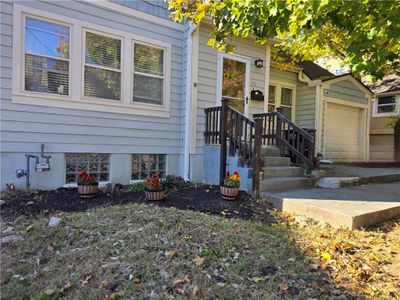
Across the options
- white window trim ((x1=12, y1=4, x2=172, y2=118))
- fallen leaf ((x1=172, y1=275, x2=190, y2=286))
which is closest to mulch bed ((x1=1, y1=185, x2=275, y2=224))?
white window trim ((x1=12, y1=4, x2=172, y2=118))

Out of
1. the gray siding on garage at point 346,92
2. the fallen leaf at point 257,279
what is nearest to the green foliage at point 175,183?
the fallen leaf at point 257,279

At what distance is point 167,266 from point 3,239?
1862 millimetres

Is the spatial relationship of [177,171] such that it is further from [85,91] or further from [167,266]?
[167,266]

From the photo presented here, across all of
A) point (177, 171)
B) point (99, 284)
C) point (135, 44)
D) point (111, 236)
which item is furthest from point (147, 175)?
point (99, 284)

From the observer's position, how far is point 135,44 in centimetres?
611

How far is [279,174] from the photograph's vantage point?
5.84 metres

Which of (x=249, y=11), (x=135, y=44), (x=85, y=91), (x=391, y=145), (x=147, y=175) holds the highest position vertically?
(x=135, y=44)

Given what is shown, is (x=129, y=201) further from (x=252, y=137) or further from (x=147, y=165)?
(x=252, y=137)

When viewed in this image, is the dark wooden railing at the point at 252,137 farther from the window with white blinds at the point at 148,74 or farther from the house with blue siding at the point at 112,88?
the window with white blinds at the point at 148,74

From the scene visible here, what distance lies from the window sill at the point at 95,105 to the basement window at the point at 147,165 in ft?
3.04

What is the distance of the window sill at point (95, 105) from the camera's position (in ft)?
16.3

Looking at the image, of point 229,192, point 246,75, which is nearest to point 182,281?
point 229,192

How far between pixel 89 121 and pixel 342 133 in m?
8.45

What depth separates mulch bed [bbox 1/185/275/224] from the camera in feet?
13.8
